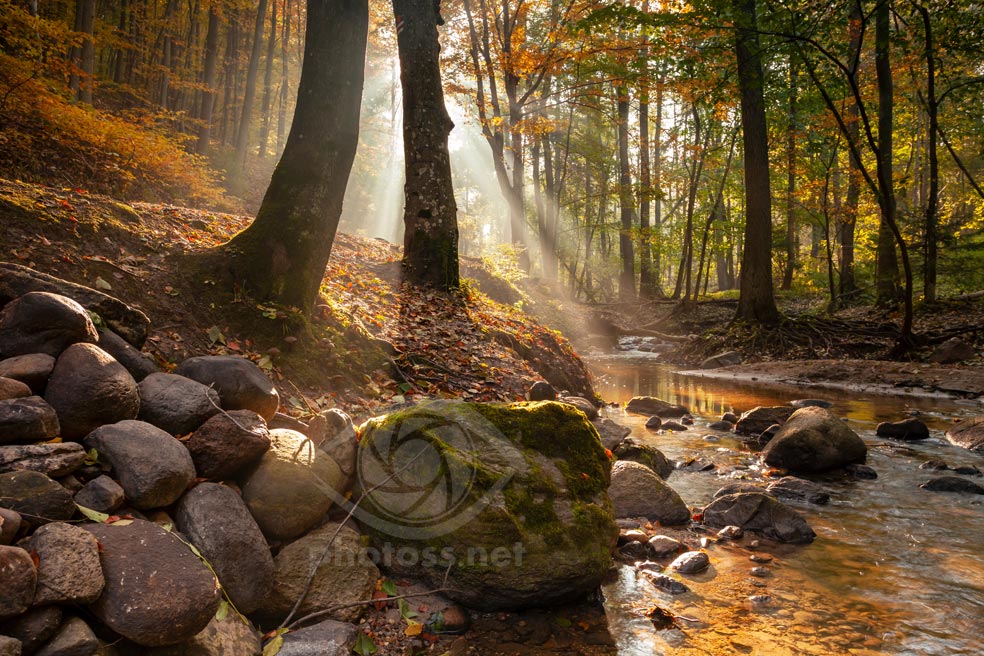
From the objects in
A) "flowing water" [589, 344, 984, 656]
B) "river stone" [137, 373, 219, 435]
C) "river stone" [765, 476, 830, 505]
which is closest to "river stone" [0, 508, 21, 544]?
"river stone" [137, 373, 219, 435]

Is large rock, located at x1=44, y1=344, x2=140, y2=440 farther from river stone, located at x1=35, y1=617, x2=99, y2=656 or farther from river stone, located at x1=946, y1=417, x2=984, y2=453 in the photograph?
river stone, located at x1=946, y1=417, x2=984, y2=453

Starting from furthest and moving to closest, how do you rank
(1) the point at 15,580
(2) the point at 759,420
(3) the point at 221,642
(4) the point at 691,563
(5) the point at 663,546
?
(2) the point at 759,420
(5) the point at 663,546
(4) the point at 691,563
(3) the point at 221,642
(1) the point at 15,580

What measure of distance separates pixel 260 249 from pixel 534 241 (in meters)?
39.5

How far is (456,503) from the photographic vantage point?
3504 millimetres

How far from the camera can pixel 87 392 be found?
2.92 meters

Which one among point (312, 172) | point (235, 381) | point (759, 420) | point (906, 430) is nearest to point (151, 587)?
point (235, 381)

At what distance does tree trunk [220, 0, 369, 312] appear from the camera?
5430 millimetres

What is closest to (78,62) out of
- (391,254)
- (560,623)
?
(391,254)

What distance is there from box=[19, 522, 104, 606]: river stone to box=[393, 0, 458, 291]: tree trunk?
22.6 feet

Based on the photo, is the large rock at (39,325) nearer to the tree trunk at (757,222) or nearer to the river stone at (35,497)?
the river stone at (35,497)

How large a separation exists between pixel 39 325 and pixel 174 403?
31.3 inches

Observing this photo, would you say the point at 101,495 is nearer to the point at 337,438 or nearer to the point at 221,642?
the point at 221,642

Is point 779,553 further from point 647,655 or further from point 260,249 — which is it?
point 260,249

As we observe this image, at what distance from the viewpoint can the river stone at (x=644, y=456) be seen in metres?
6.30
